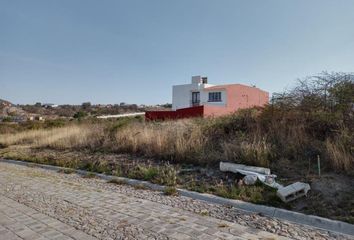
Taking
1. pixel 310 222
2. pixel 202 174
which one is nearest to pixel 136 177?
pixel 202 174

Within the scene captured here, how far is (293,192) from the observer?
5.19 metres

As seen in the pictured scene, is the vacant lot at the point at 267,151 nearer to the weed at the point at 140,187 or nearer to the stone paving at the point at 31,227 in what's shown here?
the weed at the point at 140,187

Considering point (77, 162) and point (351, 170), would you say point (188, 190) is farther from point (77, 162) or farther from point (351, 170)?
point (77, 162)

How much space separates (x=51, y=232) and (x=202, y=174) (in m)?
3.91

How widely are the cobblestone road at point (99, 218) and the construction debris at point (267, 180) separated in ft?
4.26

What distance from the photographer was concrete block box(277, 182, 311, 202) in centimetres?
513

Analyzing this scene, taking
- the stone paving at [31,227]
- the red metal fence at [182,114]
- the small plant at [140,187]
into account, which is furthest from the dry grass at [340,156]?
the red metal fence at [182,114]

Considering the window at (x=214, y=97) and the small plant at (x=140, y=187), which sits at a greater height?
the window at (x=214, y=97)

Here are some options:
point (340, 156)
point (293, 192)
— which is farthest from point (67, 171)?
point (340, 156)

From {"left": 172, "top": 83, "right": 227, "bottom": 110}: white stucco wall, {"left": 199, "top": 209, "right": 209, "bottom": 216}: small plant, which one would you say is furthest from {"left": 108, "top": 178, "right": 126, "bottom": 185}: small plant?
{"left": 172, "top": 83, "right": 227, "bottom": 110}: white stucco wall

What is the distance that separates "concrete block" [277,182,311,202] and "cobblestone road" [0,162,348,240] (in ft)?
4.08

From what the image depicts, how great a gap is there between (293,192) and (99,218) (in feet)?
10.9

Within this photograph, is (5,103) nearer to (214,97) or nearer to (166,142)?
(214,97)

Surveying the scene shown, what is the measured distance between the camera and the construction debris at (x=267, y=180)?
17.0ft
